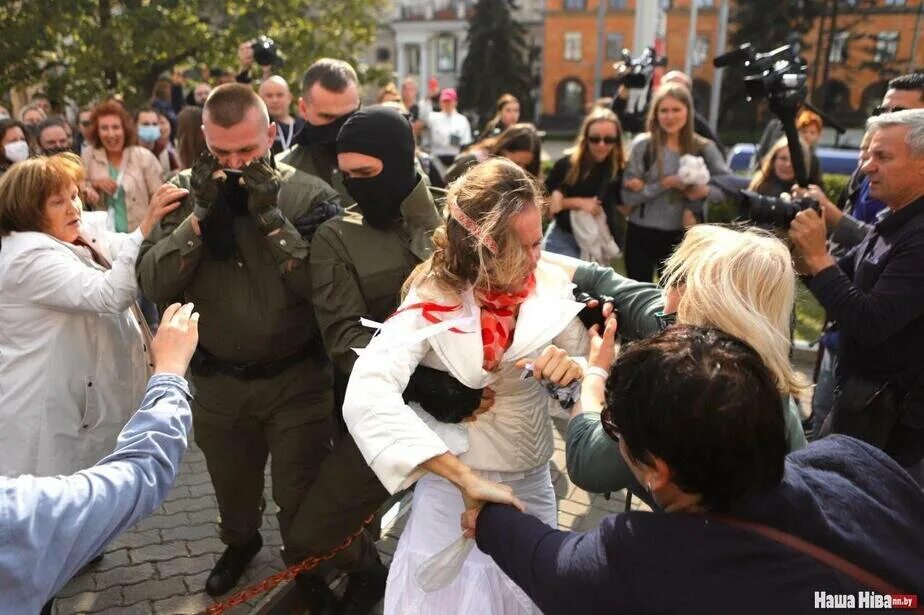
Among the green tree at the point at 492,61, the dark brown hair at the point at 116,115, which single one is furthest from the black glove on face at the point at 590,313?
the green tree at the point at 492,61

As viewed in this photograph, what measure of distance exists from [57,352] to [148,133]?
455cm

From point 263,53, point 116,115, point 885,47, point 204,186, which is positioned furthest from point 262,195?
point 885,47

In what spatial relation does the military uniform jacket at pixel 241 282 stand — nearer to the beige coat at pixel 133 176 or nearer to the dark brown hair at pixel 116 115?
the beige coat at pixel 133 176

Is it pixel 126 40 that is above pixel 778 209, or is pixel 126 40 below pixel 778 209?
above

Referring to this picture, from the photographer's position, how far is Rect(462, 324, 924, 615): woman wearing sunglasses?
1.20 meters

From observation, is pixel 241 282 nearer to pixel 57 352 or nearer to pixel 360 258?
pixel 360 258

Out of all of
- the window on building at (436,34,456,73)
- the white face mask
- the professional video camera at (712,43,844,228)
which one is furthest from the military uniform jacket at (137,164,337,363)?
the window on building at (436,34,456,73)

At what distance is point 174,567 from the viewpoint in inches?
133

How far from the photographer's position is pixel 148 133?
6.62 meters

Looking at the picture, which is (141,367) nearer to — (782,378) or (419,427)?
(419,427)

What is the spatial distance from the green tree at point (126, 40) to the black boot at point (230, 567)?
11084 millimetres

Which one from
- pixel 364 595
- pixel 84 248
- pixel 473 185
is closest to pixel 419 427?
pixel 473 185

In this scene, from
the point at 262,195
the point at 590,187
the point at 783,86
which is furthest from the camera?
the point at 590,187

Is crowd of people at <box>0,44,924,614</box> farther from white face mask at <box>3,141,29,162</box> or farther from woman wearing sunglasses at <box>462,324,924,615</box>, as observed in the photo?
white face mask at <box>3,141,29,162</box>
